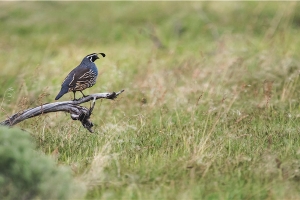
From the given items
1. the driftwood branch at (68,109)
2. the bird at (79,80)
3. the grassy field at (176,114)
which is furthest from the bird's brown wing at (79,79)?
the grassy field at (176,114)

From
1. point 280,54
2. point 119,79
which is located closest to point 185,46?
point 280,54

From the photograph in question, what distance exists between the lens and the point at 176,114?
7746 millimetres

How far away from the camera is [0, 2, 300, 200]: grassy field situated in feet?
17.0

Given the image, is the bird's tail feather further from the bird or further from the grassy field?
the grassy field

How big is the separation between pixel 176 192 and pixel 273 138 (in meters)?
1.82

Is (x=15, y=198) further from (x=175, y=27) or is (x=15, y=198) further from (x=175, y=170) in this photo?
(x=175, y=27)

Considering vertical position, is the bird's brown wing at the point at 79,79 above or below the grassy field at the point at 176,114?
above

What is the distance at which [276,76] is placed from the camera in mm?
9570

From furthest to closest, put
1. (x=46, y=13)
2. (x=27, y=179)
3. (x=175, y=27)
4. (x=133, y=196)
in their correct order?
(x=46, y=13) < (x=175, y=27) < (x=133, y=196) < (x=27, y=179)

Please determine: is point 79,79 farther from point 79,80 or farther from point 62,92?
point 62,92

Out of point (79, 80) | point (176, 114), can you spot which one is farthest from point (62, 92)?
point (176, 114)

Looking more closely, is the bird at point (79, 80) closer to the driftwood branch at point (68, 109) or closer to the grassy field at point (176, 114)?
the driftwood branch at point (68, 109)

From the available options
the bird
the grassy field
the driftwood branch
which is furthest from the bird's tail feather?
the grassy field

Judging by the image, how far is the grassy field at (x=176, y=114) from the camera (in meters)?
5.18
